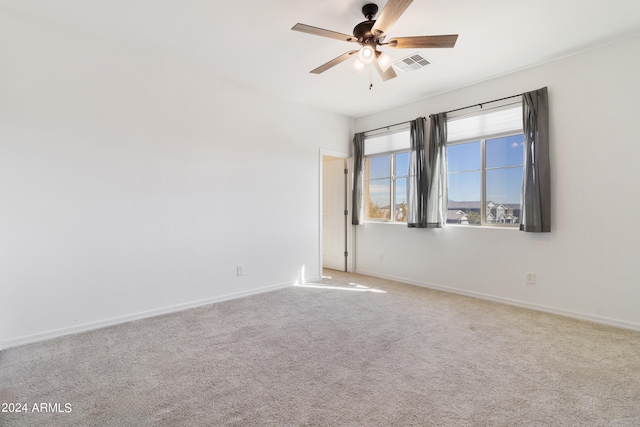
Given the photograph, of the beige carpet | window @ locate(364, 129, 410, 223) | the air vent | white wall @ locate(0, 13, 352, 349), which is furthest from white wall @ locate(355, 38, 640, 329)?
white wall @ locate(0, 13, 352, 349)

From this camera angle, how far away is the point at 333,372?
224 cm

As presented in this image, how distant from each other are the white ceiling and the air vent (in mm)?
97

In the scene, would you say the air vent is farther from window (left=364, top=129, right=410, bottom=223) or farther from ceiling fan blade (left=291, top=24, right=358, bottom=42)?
window (left=364, top=129, right=410, bottom=223)

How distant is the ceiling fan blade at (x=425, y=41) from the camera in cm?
240

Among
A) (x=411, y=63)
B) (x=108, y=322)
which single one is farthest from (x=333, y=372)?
(x=411, y=63)

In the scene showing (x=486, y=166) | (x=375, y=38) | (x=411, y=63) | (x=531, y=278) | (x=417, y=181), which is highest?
(x=411, y=63)

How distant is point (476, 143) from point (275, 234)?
3.05 meters

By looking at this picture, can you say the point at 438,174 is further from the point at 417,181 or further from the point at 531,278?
the point at 531,278

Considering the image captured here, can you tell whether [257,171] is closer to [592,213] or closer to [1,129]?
[1,129]

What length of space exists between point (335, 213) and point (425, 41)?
12.6 feet

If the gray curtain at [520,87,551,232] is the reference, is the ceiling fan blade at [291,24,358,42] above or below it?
above

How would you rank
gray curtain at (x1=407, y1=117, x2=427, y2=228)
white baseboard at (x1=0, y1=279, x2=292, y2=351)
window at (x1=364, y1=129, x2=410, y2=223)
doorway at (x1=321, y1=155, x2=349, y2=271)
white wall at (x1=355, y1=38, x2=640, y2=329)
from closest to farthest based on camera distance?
1. white baseboard at (x1=0, y1=279, x2=292, y2=351)
2. white wall at (x1=355, y1=38, x2=640, y2=329)
3. gray curtain at (x1=407, y1=117, x2=427, y2=228)
4. window at (x1=364, y1=129, x2=410, y2=223)
5. doorway at (x1=321, y1=155, x2=349, y2=271)

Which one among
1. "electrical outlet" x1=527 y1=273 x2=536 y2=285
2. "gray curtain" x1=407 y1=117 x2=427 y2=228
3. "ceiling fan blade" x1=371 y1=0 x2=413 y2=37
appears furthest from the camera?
"gray curtain" x1=407 y1=117 x2=427 y2=228

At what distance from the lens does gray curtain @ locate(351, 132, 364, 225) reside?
18.1ft
